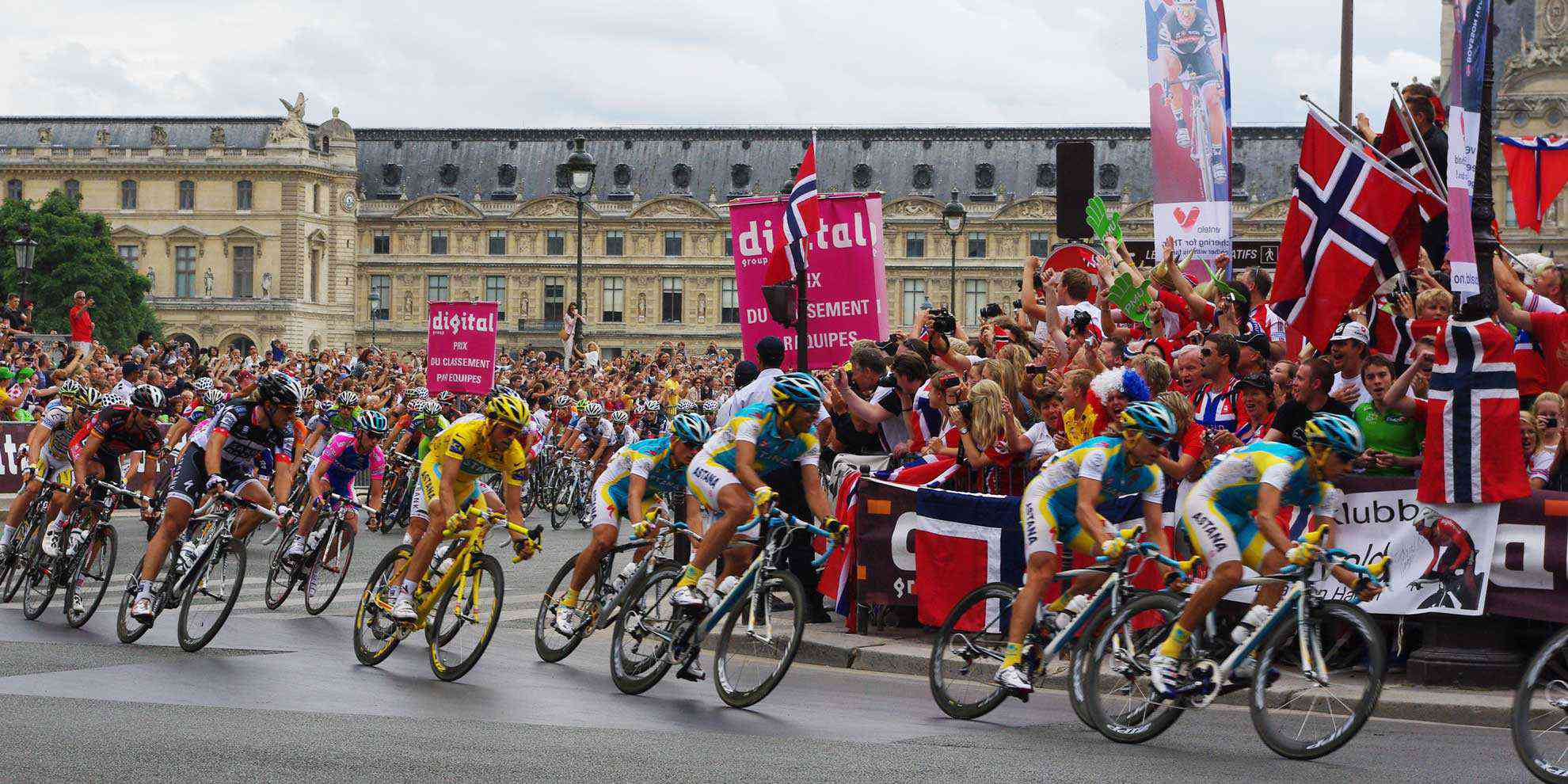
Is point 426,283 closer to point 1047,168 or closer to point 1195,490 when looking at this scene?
point 1047,168

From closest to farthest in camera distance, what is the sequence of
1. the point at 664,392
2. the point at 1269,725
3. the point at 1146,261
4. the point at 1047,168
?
the point at 1269,725
the point at 1146,261
the point at 664,392
the point at 1047,168

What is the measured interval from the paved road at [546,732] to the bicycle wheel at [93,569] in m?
1.21

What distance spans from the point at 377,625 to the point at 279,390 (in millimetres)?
1690

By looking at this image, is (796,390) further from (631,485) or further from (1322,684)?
(1322,684)

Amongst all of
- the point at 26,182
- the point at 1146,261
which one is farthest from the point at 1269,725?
the point at 26,182

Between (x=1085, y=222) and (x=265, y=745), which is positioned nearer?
(x=265, y=745)

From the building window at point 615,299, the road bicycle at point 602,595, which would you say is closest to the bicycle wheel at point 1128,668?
the road bicycle at point 602,595

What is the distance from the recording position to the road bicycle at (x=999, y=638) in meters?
8.94

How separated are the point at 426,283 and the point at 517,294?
17.5 ft

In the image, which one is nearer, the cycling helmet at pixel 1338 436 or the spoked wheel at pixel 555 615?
the cycling helmet at pixel 1338 436

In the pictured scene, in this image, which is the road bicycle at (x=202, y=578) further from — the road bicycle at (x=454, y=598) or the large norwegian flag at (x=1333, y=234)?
the large norwegian flag at (x=1333, y=234)

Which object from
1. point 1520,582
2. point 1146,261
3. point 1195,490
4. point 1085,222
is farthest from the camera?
point 1146,261

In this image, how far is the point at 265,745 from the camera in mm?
8180

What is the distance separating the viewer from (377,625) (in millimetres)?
11250
